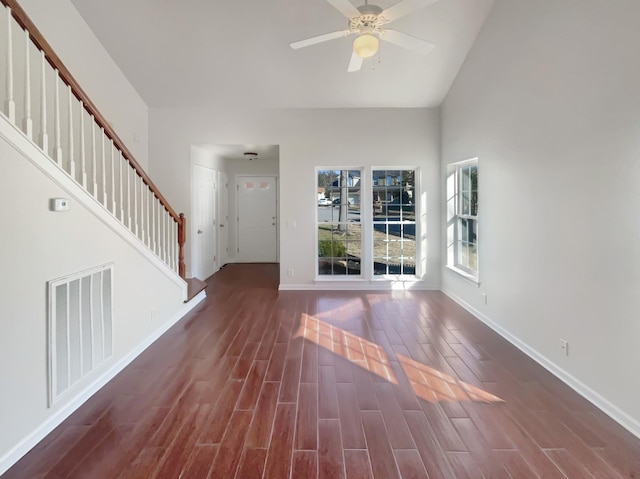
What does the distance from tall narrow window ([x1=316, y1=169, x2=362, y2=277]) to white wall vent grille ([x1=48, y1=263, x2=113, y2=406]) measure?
3391 millimetres

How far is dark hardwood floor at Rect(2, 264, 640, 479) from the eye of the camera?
1758mm

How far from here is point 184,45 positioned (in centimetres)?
413

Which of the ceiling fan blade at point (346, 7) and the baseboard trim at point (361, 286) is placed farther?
the baseboard trim at point (361, 286)

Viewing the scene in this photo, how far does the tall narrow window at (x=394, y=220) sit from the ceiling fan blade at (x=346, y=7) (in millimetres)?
3029

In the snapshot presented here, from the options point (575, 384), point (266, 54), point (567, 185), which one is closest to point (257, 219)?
point (266, 54)

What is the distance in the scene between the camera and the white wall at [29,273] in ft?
5.74

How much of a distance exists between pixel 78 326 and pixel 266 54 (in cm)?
354

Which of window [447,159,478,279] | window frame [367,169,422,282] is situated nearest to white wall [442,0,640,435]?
window [447,159,478,279]

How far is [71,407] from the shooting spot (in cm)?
221

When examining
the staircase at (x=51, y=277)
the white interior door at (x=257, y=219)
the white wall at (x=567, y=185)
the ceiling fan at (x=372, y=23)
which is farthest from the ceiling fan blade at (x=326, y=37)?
the white interior door at (x=257, y=219)

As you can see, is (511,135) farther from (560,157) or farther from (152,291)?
(152,291)

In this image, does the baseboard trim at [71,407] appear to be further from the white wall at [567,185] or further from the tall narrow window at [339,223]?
the white wall at [567,185]

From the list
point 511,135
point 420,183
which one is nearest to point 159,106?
point 420,183

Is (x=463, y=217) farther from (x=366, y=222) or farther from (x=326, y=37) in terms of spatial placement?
(x=326, y=37)
